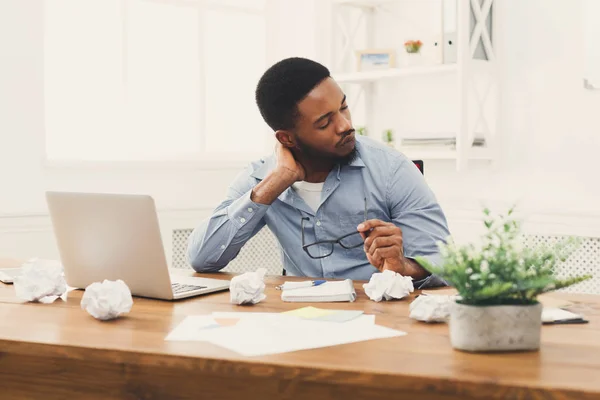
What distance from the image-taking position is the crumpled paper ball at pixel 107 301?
1477mm

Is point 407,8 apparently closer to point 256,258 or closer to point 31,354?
point 256,258

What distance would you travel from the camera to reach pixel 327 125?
221 centimetres

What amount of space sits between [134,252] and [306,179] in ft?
2.49

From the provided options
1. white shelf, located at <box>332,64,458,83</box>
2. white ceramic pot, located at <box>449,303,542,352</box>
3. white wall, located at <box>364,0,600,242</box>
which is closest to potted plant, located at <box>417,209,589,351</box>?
white ceramic pot, located at <box>449,303,542,352</box>

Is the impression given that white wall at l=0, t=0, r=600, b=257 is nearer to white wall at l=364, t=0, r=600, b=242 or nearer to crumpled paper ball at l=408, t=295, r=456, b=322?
white wall at l=364, t=0, r=600, b=242

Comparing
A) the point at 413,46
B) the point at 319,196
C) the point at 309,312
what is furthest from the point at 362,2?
the point at 309,312

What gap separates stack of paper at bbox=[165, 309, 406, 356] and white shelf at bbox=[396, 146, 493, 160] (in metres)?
1.97

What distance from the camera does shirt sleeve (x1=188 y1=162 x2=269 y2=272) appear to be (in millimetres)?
2211

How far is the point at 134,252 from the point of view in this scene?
166 cm

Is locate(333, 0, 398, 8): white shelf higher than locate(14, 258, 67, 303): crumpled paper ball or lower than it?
higher

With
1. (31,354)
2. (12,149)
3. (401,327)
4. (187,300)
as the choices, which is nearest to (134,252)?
(187,300)

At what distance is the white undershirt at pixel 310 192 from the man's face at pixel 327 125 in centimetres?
8

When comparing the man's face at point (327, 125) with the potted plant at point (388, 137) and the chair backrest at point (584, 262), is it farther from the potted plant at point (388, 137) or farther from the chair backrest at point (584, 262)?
the potted plant at point (388, 137)

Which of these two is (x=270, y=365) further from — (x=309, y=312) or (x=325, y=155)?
(x=325, y=155)
